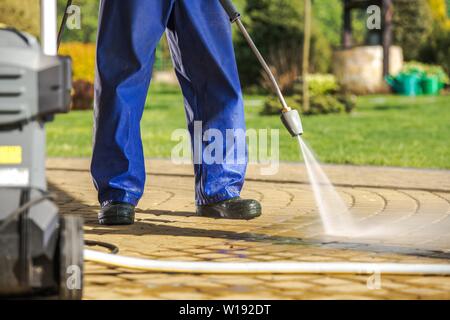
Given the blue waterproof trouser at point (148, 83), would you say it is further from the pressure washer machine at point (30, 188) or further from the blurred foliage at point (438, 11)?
the blurred foliage at point (438, 11)

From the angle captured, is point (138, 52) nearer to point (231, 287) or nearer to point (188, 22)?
point (188, 22)

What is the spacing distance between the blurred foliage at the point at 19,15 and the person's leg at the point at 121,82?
10.9m

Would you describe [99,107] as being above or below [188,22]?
below

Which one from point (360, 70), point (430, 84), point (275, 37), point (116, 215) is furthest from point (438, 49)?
point (116, 215)

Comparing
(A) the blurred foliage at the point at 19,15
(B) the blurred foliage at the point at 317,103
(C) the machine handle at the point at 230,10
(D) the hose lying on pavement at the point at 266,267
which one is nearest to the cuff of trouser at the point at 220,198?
(C) the machine handle at the point at 230,10

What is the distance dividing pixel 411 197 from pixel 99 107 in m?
2.06

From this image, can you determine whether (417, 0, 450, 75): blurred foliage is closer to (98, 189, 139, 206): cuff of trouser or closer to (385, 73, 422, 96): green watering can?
(385, 73, 422, 96): green watering can

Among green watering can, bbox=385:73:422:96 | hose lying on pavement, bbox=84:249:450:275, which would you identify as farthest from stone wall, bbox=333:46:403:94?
hose lying on pavement, bbox=84:249:450:275

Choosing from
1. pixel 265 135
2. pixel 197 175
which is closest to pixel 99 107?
pixel 197 175

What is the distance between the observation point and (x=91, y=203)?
5652 millimetres

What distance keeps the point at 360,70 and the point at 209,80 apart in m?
17.5

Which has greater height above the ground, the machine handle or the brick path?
the machine handle

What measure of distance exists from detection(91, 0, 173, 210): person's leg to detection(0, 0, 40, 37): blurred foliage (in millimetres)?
10860

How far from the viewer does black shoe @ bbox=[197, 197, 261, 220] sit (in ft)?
16.5
